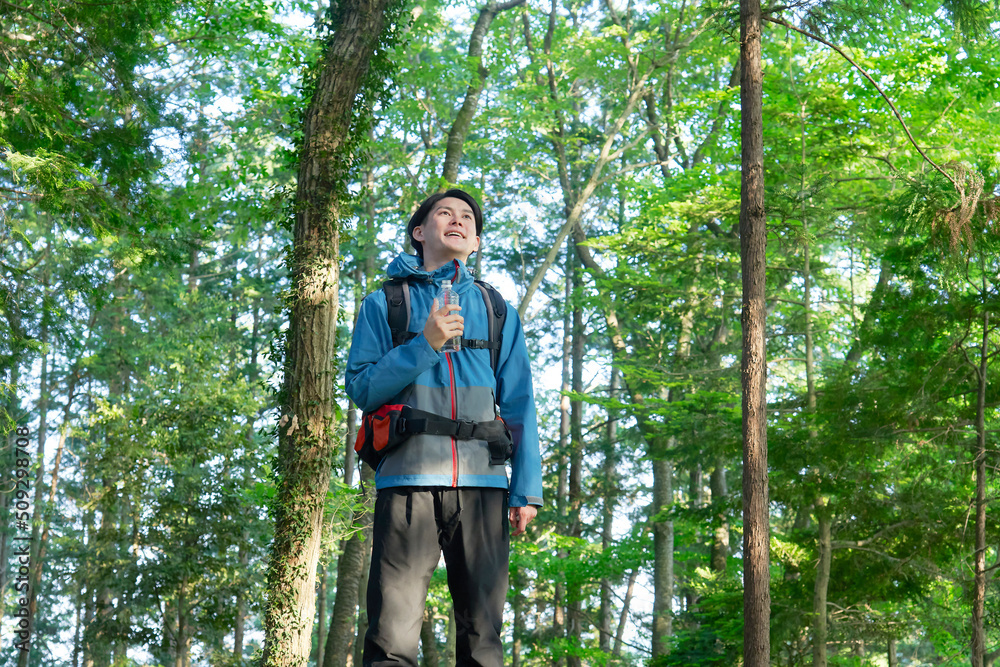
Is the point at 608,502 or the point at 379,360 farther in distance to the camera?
the point at 608,502

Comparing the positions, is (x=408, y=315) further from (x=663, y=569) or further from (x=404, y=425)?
(x=663, y=569)

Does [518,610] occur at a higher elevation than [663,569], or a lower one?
lower

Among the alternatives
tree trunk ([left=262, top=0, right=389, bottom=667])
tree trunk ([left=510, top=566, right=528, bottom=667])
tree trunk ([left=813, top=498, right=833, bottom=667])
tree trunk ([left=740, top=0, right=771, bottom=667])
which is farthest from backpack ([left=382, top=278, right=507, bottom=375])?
tree trunk ([left=510, top=566, right=528, bottom=667])

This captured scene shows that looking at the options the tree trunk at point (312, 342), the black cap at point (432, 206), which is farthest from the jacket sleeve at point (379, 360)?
the tree trunk at point (312, 342)

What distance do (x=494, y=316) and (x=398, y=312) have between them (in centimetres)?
37

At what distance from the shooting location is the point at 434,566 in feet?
9.05

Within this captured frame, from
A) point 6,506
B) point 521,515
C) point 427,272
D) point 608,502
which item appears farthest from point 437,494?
point 6,506

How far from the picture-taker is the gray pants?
2.69 metres

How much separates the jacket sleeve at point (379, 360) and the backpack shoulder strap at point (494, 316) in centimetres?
33

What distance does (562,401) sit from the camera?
22797mm

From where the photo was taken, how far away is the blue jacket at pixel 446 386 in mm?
2787

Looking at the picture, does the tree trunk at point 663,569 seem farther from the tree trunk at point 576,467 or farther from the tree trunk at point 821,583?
the tree trunk at point 821,583

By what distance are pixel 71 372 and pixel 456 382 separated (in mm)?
22839

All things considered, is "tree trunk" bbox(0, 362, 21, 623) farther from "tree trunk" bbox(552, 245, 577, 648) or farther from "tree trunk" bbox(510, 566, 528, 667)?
"tree trunk" bbox(552, 245, 577, 648)
